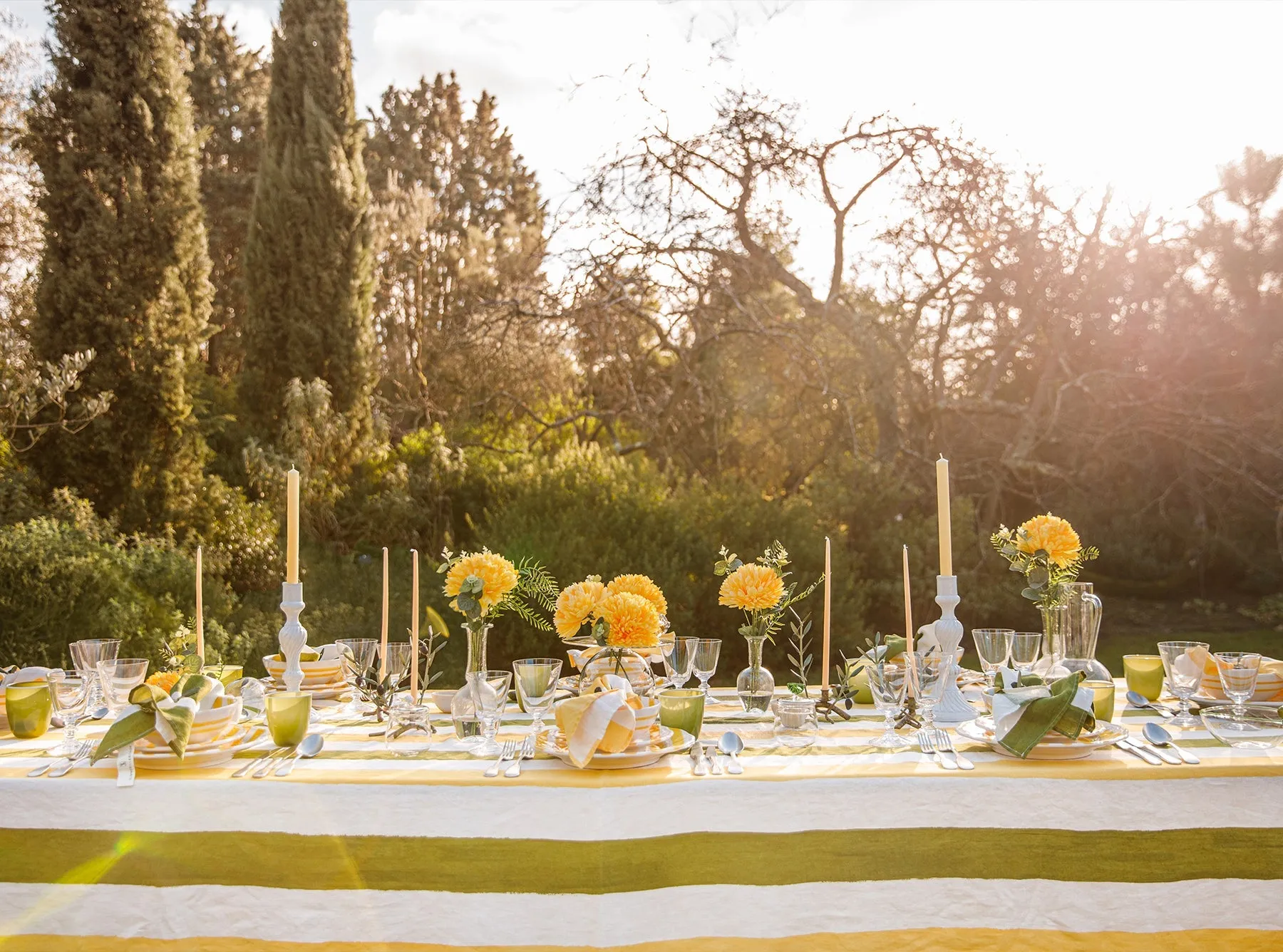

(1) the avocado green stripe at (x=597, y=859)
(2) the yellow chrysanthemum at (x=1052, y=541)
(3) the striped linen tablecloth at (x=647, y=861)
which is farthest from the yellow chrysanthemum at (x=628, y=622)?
(2) the yellow chrysanthemum at (x=1052, y=541)

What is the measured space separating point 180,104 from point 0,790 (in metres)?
7.49

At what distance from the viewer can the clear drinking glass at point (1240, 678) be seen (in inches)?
81.5

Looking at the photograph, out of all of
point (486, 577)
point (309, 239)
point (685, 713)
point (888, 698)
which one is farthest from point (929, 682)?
point (309, 239)

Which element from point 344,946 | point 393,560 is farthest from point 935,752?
point 393,560

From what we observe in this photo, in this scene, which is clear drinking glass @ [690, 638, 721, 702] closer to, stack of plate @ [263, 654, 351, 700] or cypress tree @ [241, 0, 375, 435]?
stack of plate @ [263, 654, 351, 700]

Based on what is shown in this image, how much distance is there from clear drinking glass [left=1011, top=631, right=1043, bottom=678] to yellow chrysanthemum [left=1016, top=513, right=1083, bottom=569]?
19cm

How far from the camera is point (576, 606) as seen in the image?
2.04m

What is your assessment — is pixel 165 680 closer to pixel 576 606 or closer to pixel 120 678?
pixel 120 678

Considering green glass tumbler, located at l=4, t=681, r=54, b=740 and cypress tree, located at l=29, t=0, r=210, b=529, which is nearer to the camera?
green glass tumbler, located at l=4, t=681, r=54, b=740

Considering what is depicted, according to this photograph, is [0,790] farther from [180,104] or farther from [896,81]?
[180,104]

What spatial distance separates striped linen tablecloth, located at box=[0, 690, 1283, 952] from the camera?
A: 1.57 meters

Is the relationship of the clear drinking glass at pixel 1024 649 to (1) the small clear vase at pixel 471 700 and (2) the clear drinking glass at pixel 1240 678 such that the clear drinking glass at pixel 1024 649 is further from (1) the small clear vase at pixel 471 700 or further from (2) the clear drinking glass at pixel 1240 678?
(1) the small clear vase at pixel 471 700

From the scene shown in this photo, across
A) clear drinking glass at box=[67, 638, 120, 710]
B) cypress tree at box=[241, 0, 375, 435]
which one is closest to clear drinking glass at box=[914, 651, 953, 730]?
clear drinking glass at box=[67, 638, 120, 710]

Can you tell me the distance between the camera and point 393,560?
7.73 meters
